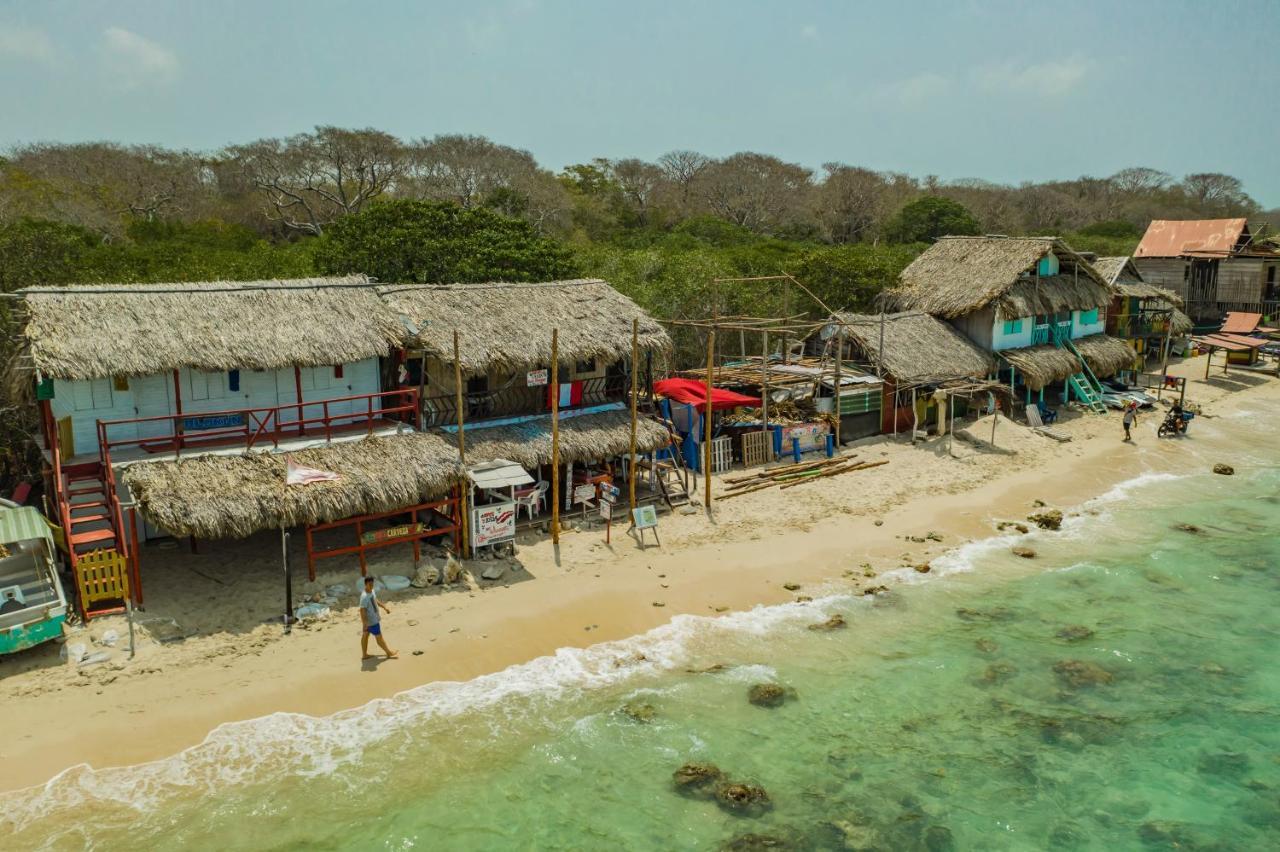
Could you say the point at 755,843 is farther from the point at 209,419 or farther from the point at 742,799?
the point at 209,419

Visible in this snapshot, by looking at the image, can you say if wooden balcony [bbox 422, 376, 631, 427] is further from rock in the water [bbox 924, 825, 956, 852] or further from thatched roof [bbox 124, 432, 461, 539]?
rock in the water [bbox 924, 825, 956, 852]

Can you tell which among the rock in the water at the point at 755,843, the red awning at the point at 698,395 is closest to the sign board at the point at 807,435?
the red awning at the point at 698,395

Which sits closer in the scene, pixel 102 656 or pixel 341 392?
pixel 102 656

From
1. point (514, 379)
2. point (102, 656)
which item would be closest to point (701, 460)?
point (514, 379)

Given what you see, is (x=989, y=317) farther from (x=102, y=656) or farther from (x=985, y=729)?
(x=102, y=656)

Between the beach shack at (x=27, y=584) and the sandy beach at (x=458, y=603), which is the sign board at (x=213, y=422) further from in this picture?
the beach shack at (x=27, y=584)

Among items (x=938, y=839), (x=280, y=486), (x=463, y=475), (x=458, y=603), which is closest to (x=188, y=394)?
(x=280, y=486)

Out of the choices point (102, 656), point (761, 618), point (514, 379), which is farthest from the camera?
point (514, 379)

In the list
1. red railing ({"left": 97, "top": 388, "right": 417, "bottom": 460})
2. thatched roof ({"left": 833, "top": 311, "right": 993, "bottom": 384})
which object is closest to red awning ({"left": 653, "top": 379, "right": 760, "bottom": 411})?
thatched roof ({"left": 833, "top": 311, "right": 993, "bottom": 384})
